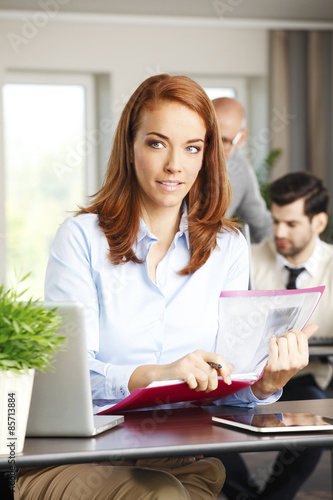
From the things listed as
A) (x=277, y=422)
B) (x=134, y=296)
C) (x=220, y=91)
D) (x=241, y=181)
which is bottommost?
(x=277, y=422)

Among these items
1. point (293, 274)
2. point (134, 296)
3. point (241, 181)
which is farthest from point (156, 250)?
point (241, 181)

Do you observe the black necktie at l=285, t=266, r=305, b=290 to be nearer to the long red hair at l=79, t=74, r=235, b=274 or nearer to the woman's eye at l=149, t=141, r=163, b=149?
the long red hair at l=79, t=74, r=235, b=274

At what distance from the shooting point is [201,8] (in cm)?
617

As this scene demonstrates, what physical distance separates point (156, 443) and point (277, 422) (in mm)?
240

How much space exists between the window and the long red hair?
461 cm

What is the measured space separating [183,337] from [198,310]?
8 cm

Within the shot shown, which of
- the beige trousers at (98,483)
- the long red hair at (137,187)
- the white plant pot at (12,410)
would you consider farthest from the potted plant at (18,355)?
the long red hair at (137,187)

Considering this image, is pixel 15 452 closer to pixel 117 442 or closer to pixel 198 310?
pixel 117 442

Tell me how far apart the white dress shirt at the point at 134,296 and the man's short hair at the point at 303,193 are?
5.41ft

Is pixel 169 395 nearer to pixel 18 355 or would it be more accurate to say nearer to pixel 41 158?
pixel 18 355

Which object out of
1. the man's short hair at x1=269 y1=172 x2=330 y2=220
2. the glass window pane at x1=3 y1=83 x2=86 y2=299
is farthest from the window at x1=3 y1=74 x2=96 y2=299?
the man's short hair at x1=269 y1=172 x2=330 y2=220

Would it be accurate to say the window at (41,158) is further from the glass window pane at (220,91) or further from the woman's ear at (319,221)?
the woman's ear at (319,221)

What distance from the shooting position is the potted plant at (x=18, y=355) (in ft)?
3.60

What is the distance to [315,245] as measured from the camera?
330cm
